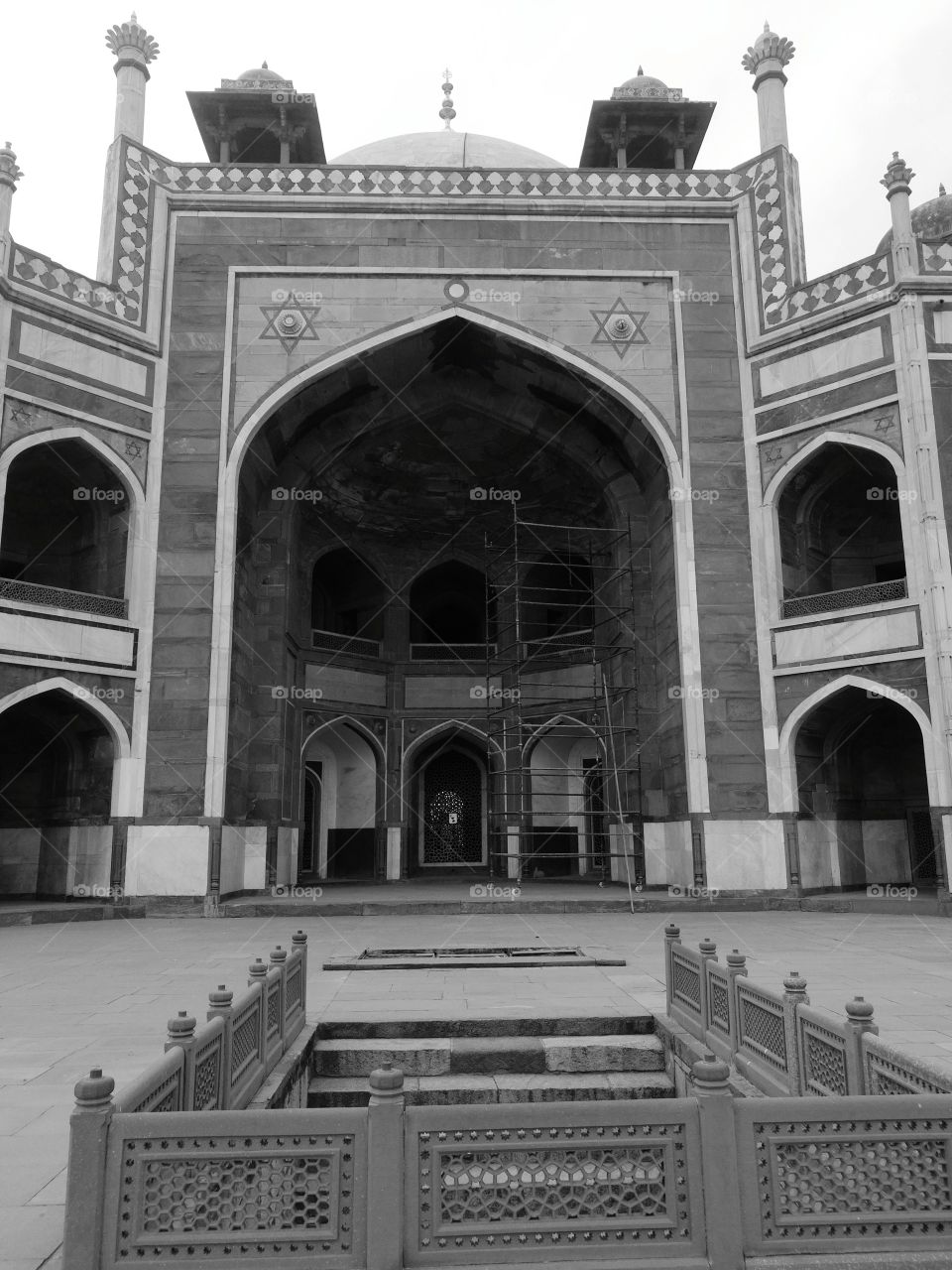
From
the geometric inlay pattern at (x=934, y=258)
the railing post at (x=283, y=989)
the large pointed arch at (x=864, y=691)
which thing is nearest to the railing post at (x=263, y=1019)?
the railing post at (x=283, y=989)

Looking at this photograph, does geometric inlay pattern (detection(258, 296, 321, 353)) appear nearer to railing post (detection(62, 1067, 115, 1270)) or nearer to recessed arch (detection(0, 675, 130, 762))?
recessed arch (detection(0, 675, 130, 762))

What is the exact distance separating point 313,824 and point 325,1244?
58.0 feet

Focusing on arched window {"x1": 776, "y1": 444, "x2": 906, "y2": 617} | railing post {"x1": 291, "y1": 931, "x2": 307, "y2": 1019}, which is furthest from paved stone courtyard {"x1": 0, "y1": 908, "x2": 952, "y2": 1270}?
arched window {"x1": 776, "y1": 444, "x2": 906, "y2": 617}

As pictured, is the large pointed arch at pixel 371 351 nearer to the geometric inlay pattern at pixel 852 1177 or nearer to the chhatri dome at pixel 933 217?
the chhatri dome at pixel 933 217

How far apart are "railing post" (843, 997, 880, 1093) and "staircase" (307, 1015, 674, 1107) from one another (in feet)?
7.74

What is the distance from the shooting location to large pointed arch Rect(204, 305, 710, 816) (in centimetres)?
1402

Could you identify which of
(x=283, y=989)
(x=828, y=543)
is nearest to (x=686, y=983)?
(x=283, y=989)

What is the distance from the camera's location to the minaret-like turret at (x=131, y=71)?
606 inches

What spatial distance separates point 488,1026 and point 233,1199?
3597mm

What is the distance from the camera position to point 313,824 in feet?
65.8

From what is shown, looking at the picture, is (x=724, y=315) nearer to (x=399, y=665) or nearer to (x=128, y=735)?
(x=399, y=665)

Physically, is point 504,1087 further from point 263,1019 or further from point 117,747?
point 117,747

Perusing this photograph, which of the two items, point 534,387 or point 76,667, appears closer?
point 76,667

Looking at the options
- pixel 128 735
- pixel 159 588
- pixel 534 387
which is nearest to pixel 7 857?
pixel 128 735
